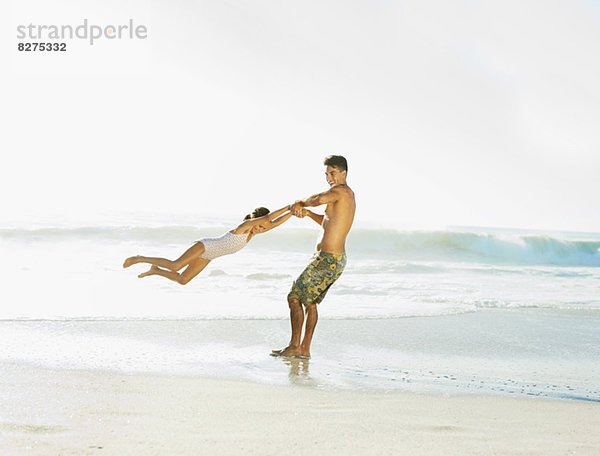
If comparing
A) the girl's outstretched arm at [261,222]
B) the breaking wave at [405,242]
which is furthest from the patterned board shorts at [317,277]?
the breaking wave at [405,242]

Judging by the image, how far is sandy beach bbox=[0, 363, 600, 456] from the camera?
3553mm

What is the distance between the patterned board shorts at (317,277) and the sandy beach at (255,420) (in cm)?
170

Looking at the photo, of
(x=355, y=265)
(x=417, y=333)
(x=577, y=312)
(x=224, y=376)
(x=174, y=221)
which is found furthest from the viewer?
(x=174, y=221)

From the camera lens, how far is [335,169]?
22.0 ft

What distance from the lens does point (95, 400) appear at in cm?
444

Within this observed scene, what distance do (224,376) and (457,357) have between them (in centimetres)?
270

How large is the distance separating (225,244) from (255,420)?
332 cm

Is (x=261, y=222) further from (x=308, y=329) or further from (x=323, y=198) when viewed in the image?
(x=308, y=329)

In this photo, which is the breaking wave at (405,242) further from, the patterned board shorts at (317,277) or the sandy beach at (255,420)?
the sandy beach at (255,420)

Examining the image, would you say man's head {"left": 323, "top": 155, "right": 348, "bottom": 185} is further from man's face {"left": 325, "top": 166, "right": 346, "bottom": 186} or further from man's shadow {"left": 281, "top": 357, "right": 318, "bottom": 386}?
Answer: man's shadow {"left": 281, "top": 357, "right": 318, "bottom": 386}

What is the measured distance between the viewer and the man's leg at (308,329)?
657 cm

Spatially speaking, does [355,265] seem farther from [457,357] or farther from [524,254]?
[524,254]

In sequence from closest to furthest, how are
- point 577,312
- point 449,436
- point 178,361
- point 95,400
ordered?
1. point 449,436
2. point 95,400
3. point 178,361
4. point 577,312

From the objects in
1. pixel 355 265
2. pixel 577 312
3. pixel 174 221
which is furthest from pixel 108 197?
pixel 577 312
